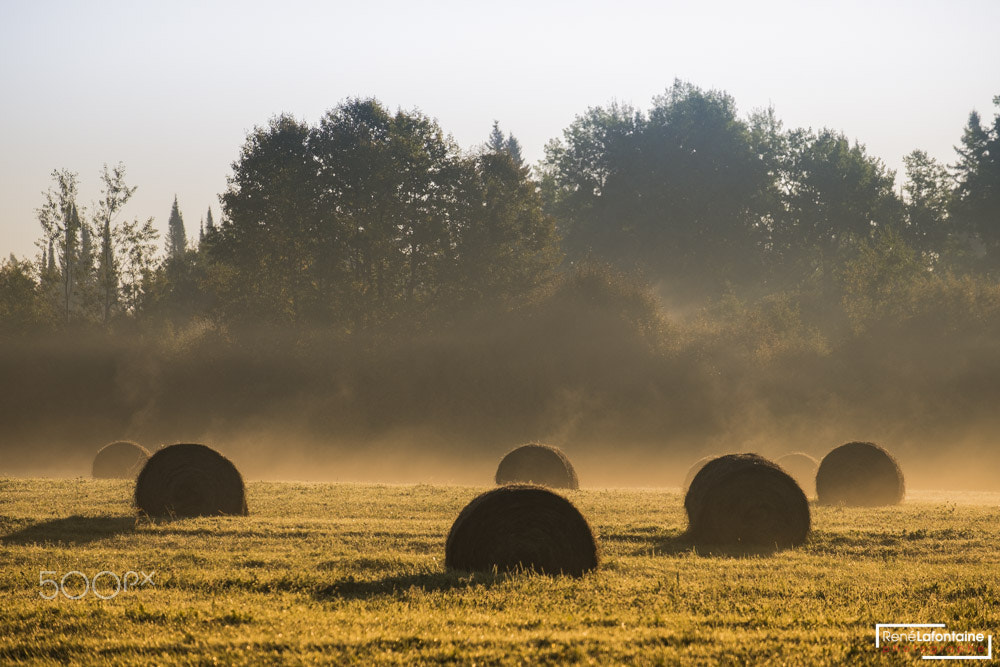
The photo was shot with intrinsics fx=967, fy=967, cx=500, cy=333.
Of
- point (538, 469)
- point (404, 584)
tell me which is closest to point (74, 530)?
point (404, 584)

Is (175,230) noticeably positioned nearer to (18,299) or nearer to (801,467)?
(18,299)

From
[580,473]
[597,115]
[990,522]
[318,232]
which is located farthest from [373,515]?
[597,115]

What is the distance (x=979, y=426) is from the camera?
177 feet

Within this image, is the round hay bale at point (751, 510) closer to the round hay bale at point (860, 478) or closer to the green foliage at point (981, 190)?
the round hay bale at point (860, 478)

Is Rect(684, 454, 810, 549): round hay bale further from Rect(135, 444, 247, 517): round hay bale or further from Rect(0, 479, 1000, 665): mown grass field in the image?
Rect(135, 444, 247, 517): round hay bale

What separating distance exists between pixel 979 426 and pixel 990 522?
36713 mm

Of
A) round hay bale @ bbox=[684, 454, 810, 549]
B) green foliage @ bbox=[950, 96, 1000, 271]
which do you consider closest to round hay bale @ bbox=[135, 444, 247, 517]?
round hay bale @ bbox=[684, 454, 810, 549]

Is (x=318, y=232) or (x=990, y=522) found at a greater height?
(x=318, y=232)

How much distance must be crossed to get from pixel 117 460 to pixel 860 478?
26371 mm

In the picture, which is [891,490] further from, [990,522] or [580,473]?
[580,473]

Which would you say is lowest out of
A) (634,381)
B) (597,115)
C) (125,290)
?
(634,381)

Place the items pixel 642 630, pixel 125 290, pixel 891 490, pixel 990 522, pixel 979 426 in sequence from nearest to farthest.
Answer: pixel 642 630, pixel 990 522, pixel 891 490, pixel 979 426, pixel 125 290

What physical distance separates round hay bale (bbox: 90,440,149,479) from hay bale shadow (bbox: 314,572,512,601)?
25.0m

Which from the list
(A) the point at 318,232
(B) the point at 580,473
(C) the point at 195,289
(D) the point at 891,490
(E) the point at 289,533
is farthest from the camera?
(C) the point at 195,289
